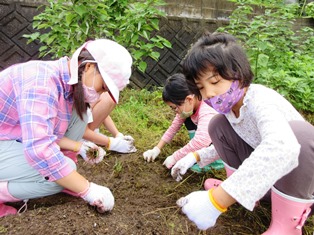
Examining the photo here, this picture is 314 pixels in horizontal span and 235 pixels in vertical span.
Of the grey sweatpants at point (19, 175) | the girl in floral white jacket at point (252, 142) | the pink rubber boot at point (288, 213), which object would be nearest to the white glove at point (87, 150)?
the grey sweatpants at point (19, 175)

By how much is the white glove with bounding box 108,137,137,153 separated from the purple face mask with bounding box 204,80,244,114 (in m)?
1.08

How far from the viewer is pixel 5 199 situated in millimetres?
1508

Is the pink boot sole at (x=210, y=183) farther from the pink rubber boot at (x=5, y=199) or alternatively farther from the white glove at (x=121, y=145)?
the pink rubber boot at (x=5, y=199)

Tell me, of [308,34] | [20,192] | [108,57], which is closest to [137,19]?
[108,57]

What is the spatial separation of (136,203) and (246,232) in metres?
0.62

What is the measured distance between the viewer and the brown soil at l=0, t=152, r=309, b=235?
1.33 meters

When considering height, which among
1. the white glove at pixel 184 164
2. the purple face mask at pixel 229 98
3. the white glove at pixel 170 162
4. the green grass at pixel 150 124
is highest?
the purple face mask at pixel 229 98

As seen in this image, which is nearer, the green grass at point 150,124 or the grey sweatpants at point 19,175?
the grey sweatpants at point 19,175

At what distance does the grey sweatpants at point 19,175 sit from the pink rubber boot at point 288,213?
1.10 meters

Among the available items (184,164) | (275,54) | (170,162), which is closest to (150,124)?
(170,162)

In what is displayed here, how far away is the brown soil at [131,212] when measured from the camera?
1.33m

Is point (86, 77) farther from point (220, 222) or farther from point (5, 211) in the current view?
point (220, 222)

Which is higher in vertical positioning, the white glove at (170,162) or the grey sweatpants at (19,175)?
the grey sweatpants at (19,175)

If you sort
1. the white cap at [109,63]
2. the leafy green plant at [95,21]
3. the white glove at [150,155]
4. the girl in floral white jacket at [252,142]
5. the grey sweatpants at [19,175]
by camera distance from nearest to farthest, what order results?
the girl in floral white jacket at [252,142]
the white cap at [109,63]
the grey sweatpants at [19,175]
the white glove at [150,155]
the leafy green plant at [95,21]
